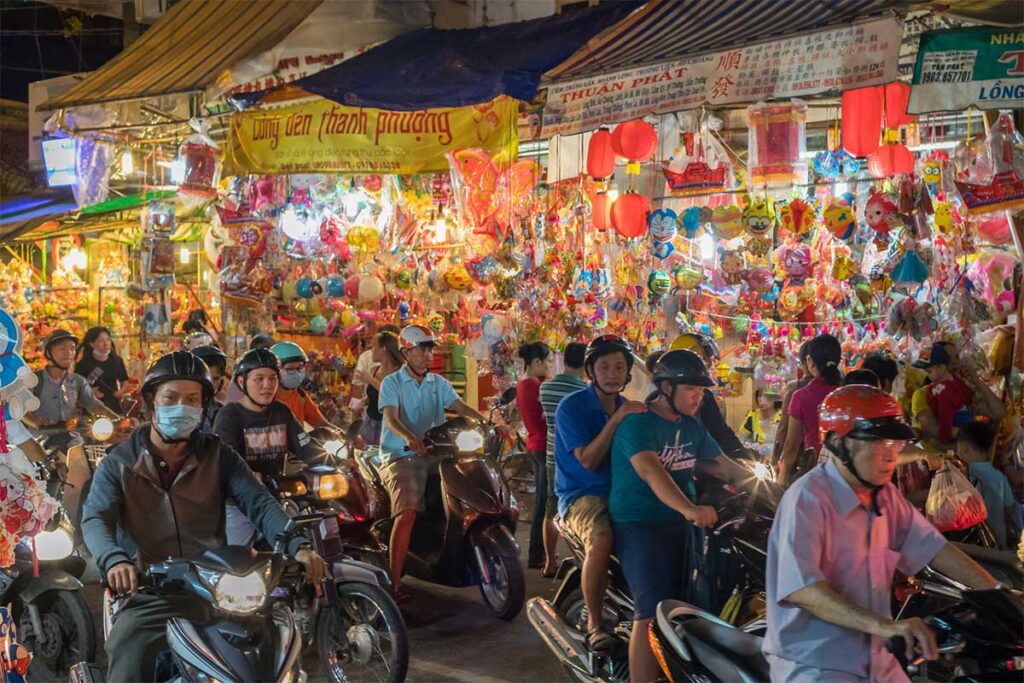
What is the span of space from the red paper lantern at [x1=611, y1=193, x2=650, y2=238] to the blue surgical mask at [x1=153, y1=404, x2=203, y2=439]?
5495 mm

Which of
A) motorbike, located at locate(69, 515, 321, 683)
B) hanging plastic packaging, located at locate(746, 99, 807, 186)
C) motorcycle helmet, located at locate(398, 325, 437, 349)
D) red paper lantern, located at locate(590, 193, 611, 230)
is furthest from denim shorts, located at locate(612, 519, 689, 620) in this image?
red paper lantern, located at locate(590, 193, 611, 230)

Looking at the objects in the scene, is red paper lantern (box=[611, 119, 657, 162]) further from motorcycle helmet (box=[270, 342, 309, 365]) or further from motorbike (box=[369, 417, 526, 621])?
motorcycle helmet (box=[270, 342, 309, 365])

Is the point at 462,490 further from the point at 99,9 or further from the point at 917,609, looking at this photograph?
the point at 99,9

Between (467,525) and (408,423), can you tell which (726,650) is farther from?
(408,423)

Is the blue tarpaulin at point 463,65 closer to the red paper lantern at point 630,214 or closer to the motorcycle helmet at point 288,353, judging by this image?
the red paper lantern at point 630,214

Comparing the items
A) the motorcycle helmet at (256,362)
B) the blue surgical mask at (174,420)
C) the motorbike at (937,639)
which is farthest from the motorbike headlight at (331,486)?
the motorbike at (937,639)

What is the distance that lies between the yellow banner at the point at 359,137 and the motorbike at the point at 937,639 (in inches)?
211

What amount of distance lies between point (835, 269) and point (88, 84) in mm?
7862

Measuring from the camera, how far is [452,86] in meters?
8.62

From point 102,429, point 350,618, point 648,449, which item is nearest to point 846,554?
point 648,449

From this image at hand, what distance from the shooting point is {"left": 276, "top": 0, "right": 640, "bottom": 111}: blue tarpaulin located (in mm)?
8203

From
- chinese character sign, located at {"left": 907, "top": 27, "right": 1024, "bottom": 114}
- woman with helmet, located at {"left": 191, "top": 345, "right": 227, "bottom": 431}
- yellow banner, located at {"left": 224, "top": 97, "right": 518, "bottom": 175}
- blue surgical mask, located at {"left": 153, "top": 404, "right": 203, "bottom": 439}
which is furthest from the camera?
yellow banner, located at {"left": 224, "top": 97, "right": 518, "bottom": 175}

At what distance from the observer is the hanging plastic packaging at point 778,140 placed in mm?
8102

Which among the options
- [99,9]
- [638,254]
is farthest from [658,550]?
[99,9]
